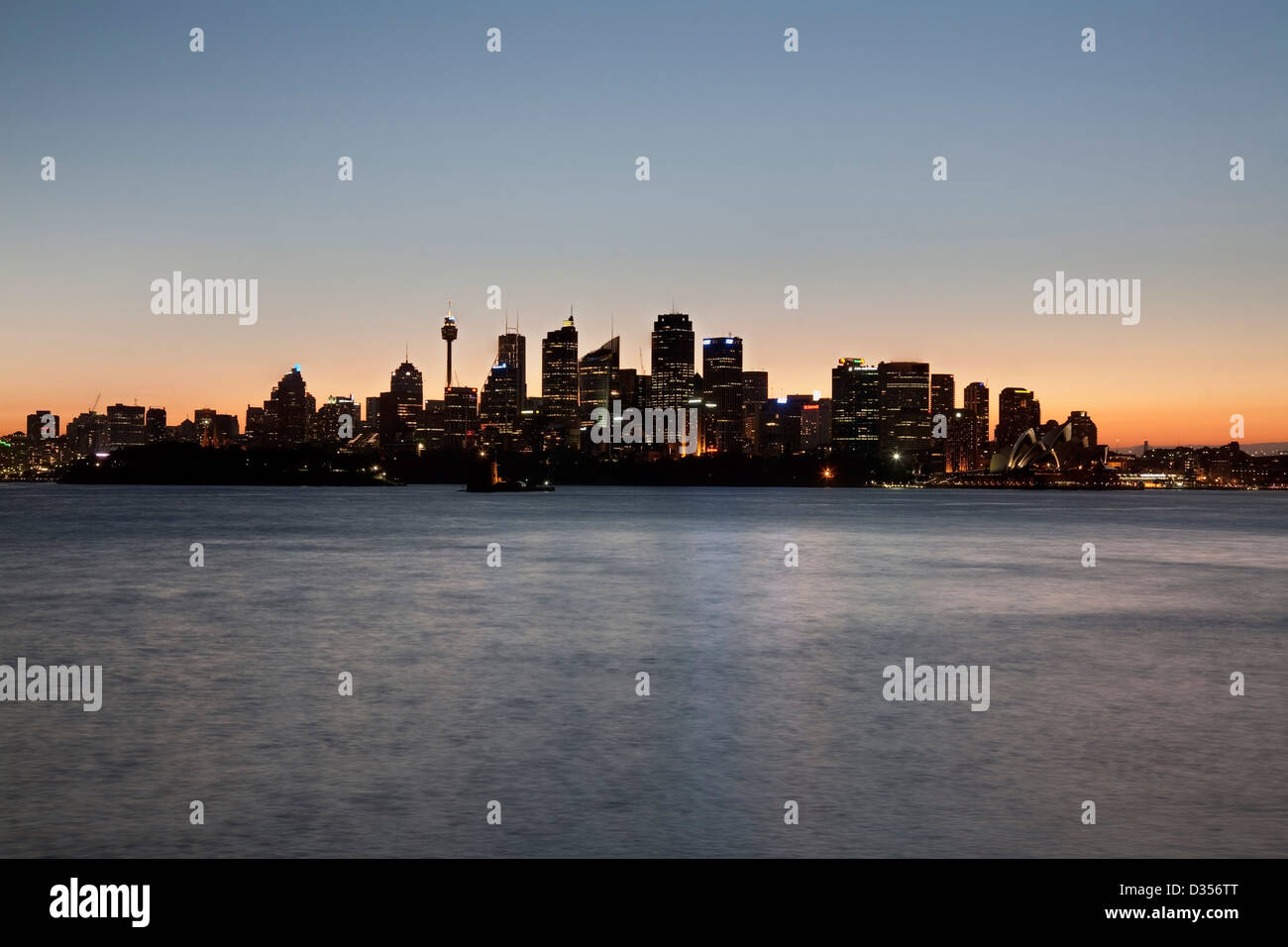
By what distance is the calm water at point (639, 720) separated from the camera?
13117 millimetres

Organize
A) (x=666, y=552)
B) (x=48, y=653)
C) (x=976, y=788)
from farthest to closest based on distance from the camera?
(x=666, y=552) < (x=48, y=653) < (x=976, y=788)

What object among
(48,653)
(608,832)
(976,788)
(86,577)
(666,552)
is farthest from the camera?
(666,552)

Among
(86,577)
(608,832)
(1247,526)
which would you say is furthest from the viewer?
(1247,526)

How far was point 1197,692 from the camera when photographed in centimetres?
2298

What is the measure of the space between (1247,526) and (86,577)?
11142 centimetres

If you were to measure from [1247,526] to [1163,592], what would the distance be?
270ft

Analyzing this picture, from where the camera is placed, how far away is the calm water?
43.0 feet

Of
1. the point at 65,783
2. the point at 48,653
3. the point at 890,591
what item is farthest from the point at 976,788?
the point at 890,591

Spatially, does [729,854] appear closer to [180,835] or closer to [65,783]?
[180,835]

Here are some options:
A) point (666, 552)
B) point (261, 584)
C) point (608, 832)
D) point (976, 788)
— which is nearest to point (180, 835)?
point (608, 832)

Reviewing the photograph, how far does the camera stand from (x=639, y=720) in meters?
20.1
